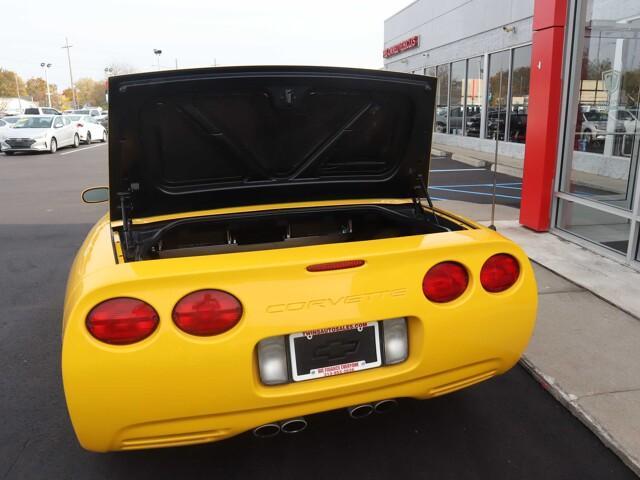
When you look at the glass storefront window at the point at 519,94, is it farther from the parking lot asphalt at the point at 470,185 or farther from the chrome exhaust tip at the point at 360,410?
the chrome exhaust tip at the point at 360,410

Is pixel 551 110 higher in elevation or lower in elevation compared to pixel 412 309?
higher

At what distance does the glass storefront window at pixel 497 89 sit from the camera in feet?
51.0

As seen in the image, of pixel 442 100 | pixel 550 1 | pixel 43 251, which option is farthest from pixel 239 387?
pixel 442 100

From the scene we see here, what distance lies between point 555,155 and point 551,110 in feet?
1.76

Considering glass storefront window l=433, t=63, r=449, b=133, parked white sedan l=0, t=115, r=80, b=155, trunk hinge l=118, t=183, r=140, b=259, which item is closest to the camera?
trunk hinge l=118, t=183, r=140, b=259

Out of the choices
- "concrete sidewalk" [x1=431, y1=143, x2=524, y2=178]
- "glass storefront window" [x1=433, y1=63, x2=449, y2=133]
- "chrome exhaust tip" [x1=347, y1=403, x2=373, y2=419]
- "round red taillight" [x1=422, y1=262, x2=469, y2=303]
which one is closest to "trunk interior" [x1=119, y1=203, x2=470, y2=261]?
"round red taillight" [x1=422, y1=262, x2=469, y2=303]

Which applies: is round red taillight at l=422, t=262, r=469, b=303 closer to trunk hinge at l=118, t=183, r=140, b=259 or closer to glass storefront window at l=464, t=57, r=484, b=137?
trunk hinge at l=118, t=183, r=140, b=259

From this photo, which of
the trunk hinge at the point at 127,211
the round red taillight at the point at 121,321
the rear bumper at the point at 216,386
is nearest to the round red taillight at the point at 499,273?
the rear bumper at the point at 216,386

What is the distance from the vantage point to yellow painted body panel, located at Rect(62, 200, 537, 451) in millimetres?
1860

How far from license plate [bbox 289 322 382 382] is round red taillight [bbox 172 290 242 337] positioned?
265mm

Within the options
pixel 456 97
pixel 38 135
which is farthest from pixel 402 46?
Answer: pixel 38 135

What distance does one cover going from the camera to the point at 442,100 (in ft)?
69.3

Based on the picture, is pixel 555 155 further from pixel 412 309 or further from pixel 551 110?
pixel 412 309

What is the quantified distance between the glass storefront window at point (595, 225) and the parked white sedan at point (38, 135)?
66.2 ft
